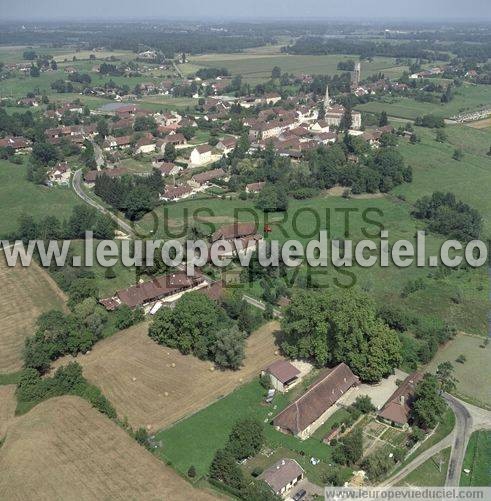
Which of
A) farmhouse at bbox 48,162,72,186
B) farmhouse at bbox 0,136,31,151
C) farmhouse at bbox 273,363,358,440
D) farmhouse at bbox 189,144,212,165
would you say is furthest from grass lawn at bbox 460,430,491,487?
farmhouse at bbox 0,136,31,151

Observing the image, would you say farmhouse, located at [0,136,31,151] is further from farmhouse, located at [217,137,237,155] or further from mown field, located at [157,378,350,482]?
mown field, located at [157,378,350,482]

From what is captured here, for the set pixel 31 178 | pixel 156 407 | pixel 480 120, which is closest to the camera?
pixel 156 407

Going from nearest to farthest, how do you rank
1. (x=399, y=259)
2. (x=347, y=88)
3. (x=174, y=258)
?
(x=174, y=258) → (x=399, y=259) → (x=347, y=88)

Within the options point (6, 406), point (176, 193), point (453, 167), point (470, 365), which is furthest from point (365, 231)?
point (6, 406)

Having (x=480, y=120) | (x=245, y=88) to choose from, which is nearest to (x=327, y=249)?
(x=480, y=120)

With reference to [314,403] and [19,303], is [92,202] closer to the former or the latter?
[19,303]

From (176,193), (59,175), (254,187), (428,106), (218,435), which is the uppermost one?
(428,106)

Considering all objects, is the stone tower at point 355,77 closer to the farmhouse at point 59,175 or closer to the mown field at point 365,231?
the mown field at point 365,231

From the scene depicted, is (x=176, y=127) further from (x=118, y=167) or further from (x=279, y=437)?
(x=279, y=437)
